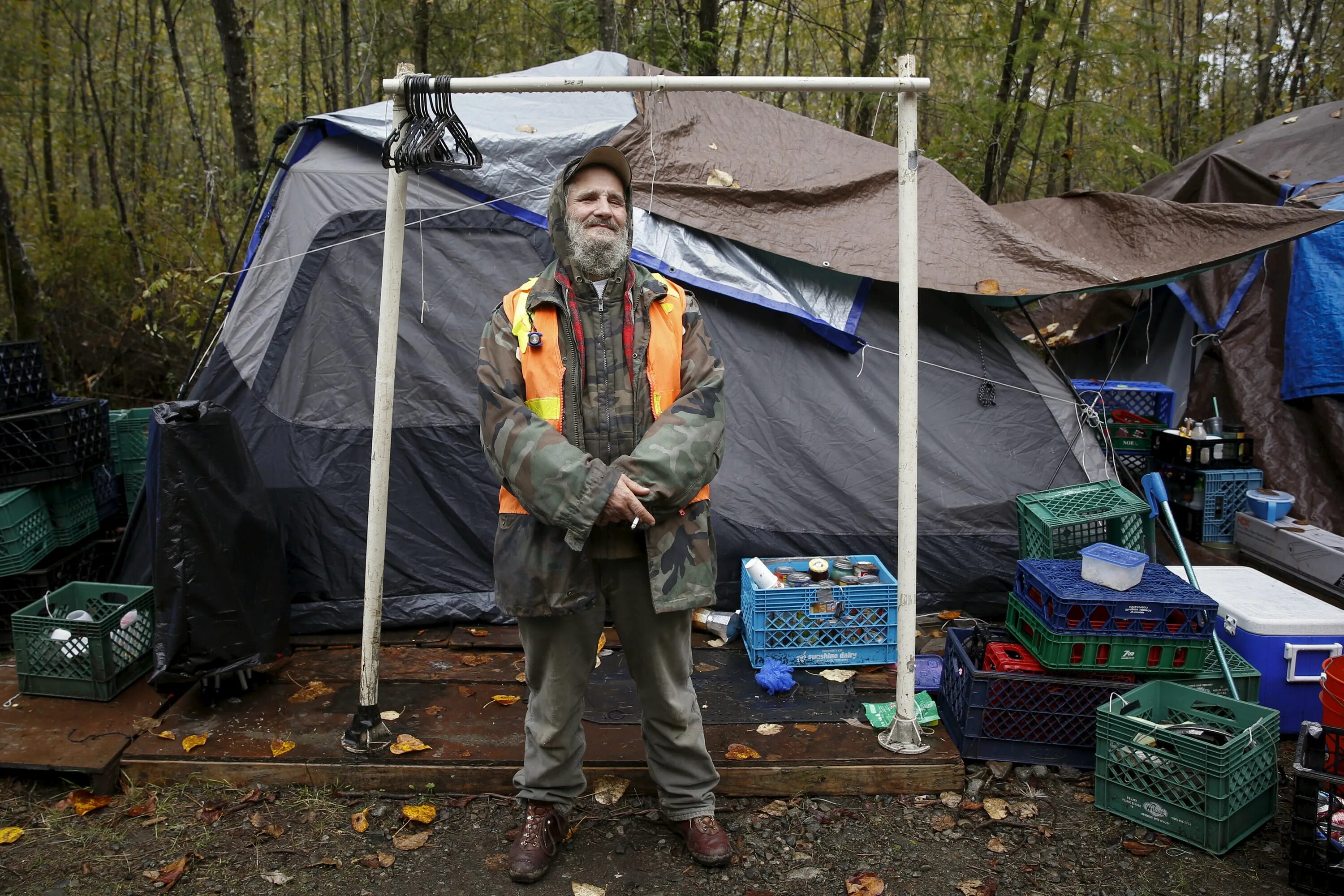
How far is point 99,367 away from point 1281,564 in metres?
8.68

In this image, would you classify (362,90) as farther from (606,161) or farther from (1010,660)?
(1010,660)

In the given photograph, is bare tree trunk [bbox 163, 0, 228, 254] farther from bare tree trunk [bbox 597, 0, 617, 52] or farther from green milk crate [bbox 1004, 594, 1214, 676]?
green milk crate [bbox 1004, 594, 1214, 676]

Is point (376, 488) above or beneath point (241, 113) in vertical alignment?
beneath

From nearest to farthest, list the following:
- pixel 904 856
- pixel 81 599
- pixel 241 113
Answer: pixel 904 856 → pixel 81 599 → pixel 241 113

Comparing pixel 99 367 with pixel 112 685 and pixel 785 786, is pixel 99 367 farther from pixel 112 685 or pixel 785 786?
pixel 785 786

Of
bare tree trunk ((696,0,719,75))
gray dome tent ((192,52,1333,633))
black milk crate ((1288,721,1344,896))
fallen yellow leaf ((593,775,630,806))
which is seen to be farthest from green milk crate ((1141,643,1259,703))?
bare tree trunk ((696,0,719,75))

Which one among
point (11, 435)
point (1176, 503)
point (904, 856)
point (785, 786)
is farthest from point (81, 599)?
point (1176, 503)

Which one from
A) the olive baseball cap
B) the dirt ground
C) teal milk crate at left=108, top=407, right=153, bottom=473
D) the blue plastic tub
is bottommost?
the dirt ground

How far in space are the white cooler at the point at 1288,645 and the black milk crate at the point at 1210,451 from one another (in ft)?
5.97

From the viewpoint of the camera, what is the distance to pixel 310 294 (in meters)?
4.24

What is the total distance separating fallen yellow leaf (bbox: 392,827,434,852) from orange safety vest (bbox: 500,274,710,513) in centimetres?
114

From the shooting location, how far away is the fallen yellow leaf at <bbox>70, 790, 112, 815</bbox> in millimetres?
2984

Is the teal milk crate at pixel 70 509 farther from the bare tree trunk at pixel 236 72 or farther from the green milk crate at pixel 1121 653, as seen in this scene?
the green milk crate at pixel 1121 653

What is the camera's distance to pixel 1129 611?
10.2ft
